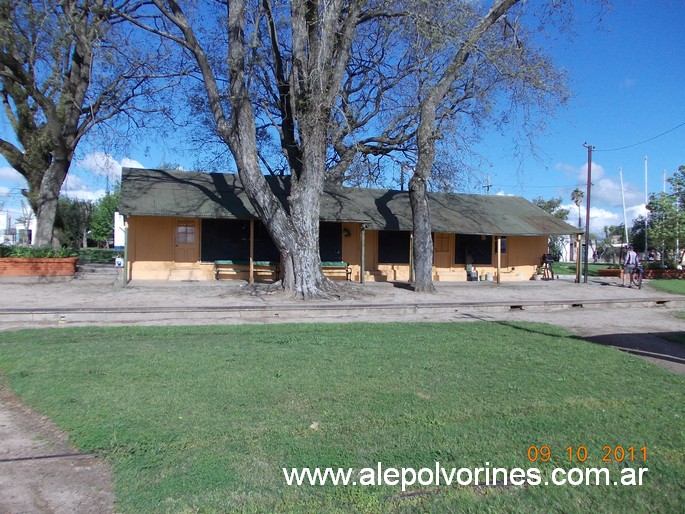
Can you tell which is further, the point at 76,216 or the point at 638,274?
the point at 76,216

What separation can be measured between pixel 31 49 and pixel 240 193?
27.4 ft

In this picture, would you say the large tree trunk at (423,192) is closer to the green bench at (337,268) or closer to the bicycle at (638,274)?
the green bench at (337,268)

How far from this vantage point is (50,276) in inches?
706

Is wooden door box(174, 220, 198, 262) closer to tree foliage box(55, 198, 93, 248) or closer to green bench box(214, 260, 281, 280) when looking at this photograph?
green bench box(214, 260, 281, 280)

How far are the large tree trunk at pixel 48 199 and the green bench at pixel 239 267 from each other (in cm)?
706

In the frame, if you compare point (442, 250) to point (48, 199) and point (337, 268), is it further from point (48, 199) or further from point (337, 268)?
point (48, 199)

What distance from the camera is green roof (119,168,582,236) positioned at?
18.5m

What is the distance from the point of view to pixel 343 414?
4832mm

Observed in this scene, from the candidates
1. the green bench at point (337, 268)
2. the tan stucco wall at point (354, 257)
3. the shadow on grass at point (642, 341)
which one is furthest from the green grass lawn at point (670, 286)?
the green bench at point (337, 268)

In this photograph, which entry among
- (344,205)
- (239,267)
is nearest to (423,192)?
(344,205)

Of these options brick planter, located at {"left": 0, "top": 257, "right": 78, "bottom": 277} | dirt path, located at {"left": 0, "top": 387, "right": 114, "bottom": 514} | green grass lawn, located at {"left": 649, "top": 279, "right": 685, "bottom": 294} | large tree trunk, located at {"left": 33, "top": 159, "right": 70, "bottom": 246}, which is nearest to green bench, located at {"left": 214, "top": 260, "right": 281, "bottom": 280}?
brick planter, located at {"left": 0, "top": 257, "right": 78, "bottom": 277}

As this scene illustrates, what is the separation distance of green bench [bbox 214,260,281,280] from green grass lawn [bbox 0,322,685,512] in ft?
37.5

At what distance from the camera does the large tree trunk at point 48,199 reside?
67.1 feet
